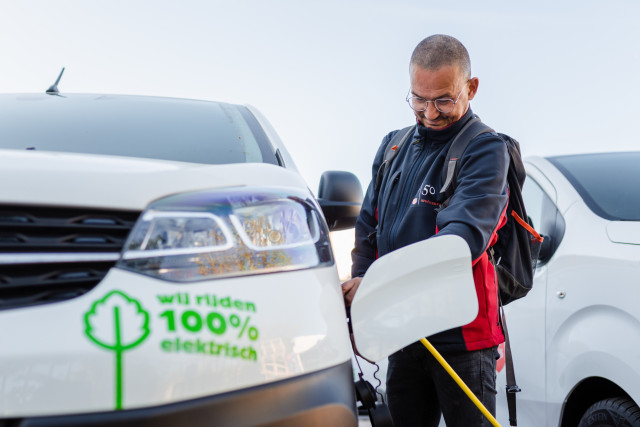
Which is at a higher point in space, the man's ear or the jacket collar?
the man's ear

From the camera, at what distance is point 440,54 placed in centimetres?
229

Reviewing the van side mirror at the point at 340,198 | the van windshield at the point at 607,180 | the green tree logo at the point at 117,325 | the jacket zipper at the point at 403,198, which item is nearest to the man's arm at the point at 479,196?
the jacket zipper at the point at 403,198

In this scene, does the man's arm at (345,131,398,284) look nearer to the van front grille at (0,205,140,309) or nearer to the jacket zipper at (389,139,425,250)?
the jacket zipper at (389,139,425,250)

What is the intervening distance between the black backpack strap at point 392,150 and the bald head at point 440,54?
323mm

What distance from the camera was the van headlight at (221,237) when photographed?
137 cm

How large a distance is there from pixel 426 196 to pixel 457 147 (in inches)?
7.3

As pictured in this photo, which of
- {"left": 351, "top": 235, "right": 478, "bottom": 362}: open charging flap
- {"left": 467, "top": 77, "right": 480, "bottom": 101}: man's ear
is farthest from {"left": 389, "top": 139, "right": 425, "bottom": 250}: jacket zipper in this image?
{"left": 351, "top": 235, "right": 478, "bottom": 362}: open charging flap

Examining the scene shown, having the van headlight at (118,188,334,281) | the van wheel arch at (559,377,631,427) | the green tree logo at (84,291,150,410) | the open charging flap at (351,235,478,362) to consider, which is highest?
the van headlight at (118,188,334,281)

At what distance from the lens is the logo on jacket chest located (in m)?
2.25

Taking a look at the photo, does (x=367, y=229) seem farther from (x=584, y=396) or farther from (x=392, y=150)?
(x=584, y=396)

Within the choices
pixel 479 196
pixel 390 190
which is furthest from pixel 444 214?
Answer: pixel 390 190

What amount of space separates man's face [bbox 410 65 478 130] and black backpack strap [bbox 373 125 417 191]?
0.85 feet

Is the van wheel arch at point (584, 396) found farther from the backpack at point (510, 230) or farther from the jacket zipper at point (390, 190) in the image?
the jacket zipper at point (390, 190)

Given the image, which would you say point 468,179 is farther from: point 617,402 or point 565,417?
point 565,417
